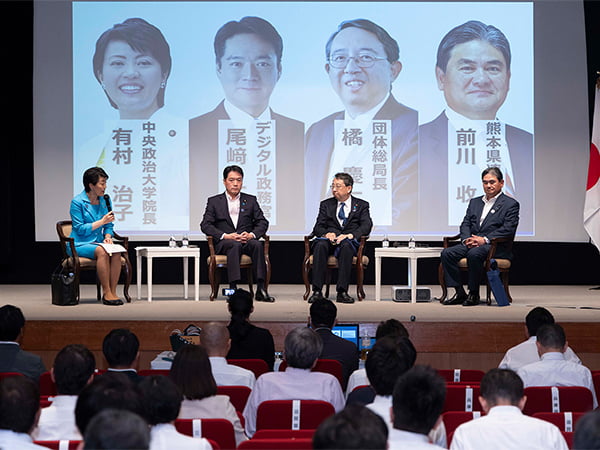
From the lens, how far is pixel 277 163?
7.68 m

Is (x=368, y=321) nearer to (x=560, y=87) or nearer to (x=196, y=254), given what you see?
(x=196, y=254)

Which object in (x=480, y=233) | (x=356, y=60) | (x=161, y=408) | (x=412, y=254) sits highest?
(x=356, y=60)

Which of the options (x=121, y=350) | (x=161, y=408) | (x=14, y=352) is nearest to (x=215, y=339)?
(x=121, y=350)

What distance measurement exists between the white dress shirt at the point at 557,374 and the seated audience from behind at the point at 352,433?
5.98ft

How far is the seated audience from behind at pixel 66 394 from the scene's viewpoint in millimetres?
2422

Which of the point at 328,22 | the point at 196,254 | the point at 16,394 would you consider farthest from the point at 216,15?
the point at 16,394

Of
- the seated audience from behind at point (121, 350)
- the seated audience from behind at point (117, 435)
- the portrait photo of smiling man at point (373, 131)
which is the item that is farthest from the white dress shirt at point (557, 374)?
the portrait photo of smiling man at point (373, 131)

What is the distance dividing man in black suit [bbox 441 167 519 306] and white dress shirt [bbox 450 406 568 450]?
3.97 metres

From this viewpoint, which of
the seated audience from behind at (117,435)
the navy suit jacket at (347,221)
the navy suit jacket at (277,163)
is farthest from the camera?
the navy suit jacket at (277,163)

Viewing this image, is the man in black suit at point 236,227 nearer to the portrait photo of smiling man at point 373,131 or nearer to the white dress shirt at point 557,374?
the portrait photo of smiling man at point 373,131

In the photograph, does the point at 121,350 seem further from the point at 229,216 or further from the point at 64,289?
the point at 229,216

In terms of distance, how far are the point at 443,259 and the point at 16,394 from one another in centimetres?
468

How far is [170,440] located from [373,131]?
5.86 meters

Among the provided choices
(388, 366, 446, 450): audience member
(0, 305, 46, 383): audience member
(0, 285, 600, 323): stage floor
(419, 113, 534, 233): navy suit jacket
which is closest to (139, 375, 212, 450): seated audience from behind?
(388, 366, 446, 450): audience member
